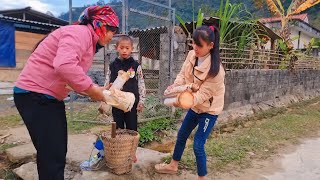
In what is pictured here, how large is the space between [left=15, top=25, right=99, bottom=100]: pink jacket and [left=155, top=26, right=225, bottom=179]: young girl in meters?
1.16

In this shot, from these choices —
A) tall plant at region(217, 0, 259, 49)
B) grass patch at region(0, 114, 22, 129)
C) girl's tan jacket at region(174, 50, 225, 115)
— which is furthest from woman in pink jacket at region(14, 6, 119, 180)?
tall plant at region(217, 0, 259, 49)

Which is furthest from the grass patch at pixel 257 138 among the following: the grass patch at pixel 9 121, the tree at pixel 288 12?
the grass patch at pixel 9 121

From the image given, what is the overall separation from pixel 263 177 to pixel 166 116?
2.42 meters

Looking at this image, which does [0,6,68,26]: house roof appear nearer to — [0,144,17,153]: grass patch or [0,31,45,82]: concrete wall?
[0,31,45,82]: concrete wall

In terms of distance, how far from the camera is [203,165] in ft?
9.95

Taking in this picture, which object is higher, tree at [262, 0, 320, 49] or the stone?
tree at [262, 0, 320, 49]

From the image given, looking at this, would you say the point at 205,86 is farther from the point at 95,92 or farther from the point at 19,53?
the point at 19,53

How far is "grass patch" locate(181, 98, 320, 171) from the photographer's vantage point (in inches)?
155

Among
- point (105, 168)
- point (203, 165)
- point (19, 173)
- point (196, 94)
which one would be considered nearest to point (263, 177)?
point (203, 165)

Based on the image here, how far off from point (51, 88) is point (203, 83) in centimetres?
149

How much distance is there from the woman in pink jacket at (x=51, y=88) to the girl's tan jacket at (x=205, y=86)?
1122 millimetres

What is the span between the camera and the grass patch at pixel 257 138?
394cm

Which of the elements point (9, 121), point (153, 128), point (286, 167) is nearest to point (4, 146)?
point (9, 121)

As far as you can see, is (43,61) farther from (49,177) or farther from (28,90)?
(49,177)
